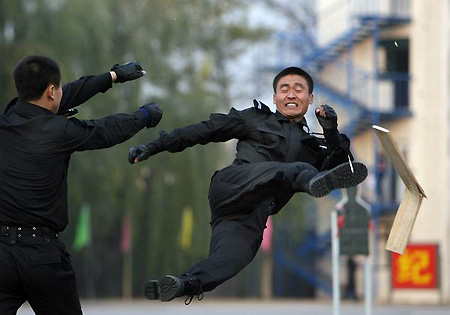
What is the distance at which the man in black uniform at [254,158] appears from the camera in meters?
10.5

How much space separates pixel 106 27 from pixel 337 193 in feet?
31.0

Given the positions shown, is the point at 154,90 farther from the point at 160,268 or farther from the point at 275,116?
the point at 275,116

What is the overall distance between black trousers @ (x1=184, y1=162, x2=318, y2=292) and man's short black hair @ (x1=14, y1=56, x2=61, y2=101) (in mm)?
1812

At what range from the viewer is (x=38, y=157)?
9703 millimetres

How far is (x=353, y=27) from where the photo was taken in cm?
4494

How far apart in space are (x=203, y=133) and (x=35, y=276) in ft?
6.82

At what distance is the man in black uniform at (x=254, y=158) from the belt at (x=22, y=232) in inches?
48.4

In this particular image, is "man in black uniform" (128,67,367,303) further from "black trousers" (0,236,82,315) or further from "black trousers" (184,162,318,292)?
"black trousers" (0,236,82,315)

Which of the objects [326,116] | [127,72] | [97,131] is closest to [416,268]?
[326,116]

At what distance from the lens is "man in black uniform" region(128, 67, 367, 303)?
34.5ft

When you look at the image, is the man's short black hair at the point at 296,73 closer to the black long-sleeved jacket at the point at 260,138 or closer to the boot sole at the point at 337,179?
the black long-sleeved jacket at the point at 260,138

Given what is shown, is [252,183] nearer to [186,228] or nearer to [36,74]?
[36,74]

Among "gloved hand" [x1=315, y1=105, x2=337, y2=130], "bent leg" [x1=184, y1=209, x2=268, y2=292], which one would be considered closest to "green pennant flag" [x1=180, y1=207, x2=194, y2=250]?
"bent leg" [x1=184, y1=209, x2=268, y2=292]

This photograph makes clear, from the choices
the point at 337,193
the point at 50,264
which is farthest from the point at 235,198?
the point at 337,193
